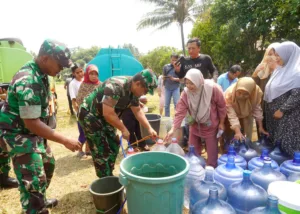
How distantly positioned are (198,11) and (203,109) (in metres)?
17.3

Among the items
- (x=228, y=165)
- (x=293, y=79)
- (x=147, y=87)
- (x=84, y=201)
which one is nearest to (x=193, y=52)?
(x=293, y=79)

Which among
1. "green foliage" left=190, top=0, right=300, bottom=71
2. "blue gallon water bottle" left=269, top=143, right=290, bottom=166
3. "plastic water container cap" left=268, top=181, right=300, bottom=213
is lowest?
"blue gallon water bottle" left=269, top=143, right=290, bottom=166

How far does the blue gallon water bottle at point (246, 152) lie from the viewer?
8.61 feet

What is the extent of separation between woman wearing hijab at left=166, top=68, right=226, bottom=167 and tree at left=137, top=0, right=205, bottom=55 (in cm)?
1571

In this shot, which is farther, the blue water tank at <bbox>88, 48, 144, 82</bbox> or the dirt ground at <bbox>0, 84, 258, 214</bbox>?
the blue water tank at <bbox>88, 48, 144, 82</bbox>

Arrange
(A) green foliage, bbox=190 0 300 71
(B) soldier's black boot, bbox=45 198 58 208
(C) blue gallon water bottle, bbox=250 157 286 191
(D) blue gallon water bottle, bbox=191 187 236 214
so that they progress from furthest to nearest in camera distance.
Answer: (A) green foliage, bbox=190 0 300 71, (B) soldier's black boot, bbox=45 198 58 208, (C) blue gallon water bottle, bbox=250 157 286 191, (D) blue gallon water bottle, bbox=191 187 236 214

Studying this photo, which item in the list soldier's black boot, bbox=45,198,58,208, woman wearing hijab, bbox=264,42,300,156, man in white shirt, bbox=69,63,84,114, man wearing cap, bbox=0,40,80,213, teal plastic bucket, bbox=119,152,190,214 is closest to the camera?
teal plastic bucket, bbox=119,152,190,214

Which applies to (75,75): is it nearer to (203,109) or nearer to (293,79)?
(203,109)

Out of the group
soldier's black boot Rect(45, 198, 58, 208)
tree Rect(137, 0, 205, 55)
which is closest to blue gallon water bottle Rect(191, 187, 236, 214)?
soldier's black boot Rect(45, 198, 58, 208)

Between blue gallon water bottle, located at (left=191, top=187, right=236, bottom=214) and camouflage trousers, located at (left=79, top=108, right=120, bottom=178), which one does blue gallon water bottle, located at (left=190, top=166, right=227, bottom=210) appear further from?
camouflage trousers, located at (left=79, top=108, right=120, bottom=178)

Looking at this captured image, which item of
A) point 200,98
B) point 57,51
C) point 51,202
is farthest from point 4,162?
point 200,98

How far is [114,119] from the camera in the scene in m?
2.24

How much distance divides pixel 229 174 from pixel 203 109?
1016 millimetres

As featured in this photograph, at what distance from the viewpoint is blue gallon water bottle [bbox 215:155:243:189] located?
2049 millimetres
